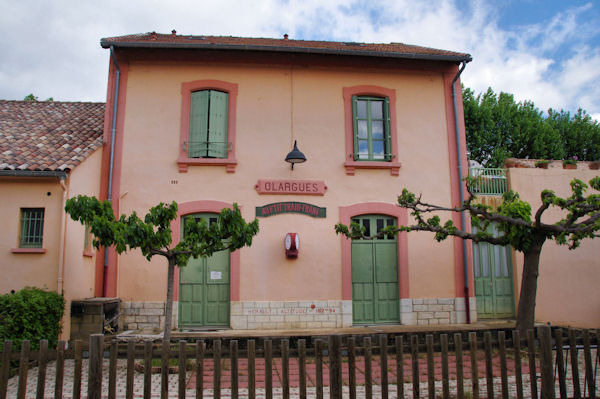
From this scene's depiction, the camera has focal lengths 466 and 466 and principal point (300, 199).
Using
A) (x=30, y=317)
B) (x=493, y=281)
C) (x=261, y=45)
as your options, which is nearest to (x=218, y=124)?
(x=261, y=45)

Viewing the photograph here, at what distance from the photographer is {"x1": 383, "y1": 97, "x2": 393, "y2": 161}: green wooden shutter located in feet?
35.1

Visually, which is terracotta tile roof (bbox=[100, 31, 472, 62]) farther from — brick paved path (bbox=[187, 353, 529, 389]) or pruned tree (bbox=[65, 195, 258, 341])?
brick paved path (bbox=[187, 353, 529, 389])

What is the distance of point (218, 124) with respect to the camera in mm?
10375

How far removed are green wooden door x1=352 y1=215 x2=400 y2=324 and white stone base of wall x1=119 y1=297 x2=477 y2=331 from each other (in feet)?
0.83

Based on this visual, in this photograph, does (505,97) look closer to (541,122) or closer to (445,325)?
(541,122)

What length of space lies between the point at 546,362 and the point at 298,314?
571 centimetres

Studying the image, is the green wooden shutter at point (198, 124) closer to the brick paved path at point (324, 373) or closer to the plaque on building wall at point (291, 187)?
the plaque on building wall at point (291, 187)

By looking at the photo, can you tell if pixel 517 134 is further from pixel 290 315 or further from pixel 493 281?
pixel 290 315

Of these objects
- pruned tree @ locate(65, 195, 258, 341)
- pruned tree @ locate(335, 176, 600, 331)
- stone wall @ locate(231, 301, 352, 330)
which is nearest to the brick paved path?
pruned tree @ locate(65, 195, 258, 341)

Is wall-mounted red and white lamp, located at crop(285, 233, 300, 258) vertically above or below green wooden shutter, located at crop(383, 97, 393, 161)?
below

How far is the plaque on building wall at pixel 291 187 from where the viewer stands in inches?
397

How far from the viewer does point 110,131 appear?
33.3 feet

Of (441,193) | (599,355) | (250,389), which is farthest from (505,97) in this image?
(250,389)

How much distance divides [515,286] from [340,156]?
197 inches
